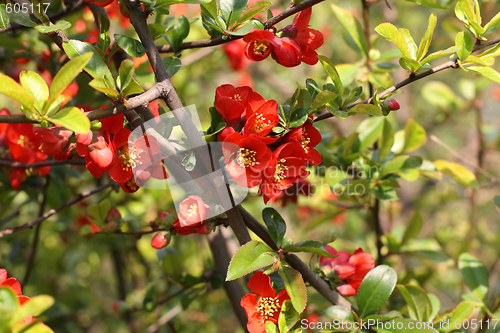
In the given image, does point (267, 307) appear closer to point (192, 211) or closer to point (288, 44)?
point (192, 211)

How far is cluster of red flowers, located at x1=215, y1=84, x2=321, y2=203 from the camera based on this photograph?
0.56 meters

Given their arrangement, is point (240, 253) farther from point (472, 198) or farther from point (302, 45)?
point (472, 198)

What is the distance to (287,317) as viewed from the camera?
1.99 ft

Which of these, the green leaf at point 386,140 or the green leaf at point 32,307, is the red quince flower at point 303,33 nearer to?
the green leaf at point 386,140

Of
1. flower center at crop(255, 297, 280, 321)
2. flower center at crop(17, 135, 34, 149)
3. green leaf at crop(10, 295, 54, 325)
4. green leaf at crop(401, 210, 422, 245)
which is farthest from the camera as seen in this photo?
green leaf at crop(401, 210, 422, 245)

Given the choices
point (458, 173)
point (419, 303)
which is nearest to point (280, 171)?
point (419, 303)

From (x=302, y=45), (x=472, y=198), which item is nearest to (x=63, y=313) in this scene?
(x=302, y=45)

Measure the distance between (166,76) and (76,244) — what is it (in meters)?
1.55

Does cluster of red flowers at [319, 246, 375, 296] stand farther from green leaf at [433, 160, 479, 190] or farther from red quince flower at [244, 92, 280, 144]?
green leaf at [433, 160, 479, 190]

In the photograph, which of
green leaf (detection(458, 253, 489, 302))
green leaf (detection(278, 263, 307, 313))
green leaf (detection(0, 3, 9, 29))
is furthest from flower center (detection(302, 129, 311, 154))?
green leaf (detection(458, 253, 489, 302))

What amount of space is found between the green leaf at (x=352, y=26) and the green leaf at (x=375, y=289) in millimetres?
609

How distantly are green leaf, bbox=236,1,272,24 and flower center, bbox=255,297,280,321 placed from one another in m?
0.47

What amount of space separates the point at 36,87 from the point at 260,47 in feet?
1.16

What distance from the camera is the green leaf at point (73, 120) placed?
44 centimetres
